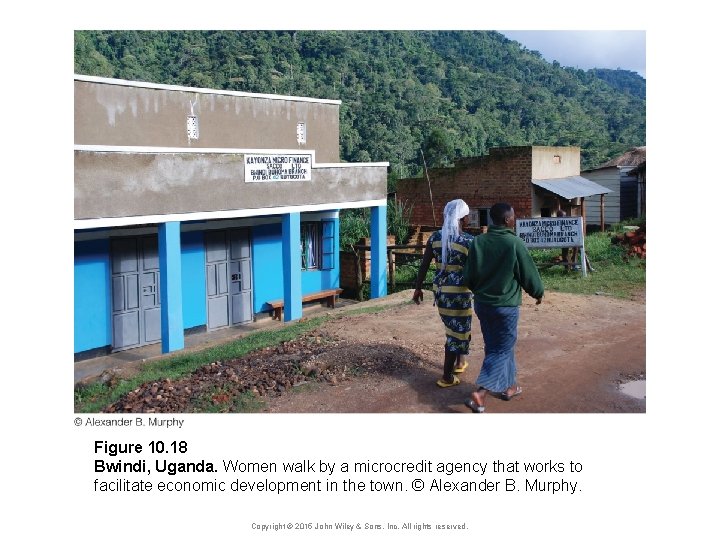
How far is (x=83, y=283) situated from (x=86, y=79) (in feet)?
10.9

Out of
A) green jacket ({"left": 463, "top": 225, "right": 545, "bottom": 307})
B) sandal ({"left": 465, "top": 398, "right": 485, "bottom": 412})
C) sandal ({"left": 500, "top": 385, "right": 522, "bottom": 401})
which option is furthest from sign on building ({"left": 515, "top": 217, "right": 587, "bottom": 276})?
sandal ({"left": 465, "top": 398, "right": 485, "bottom": 412})

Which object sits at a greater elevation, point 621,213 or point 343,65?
point 343,65

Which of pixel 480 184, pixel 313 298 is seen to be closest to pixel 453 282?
pixel 313 298

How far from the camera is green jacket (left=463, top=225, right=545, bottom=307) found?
5543 millimetres

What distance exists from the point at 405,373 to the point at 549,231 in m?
7.83

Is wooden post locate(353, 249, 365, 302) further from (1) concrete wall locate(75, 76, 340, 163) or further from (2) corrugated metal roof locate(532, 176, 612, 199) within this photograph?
(2) corrugated metal roof locate(532, 176, 612, 199)

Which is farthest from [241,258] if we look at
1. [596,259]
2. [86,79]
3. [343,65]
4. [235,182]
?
[343,65]

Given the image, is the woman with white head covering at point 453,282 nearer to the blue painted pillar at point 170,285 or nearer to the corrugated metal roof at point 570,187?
the blue painted pillar at point 170,285

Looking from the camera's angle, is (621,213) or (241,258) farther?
(621,213)

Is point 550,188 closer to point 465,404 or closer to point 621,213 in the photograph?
point 621,213

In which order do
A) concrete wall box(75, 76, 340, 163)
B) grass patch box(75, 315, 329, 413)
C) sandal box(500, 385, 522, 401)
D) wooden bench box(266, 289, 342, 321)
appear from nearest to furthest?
sandal box(500, 385, 522, 401), grass patch box(75, 315, 329, 413), concrete wall box(75, 76, 340, 163), wooden bench box(266, 289, 342, 321)

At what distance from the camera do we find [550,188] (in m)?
20.4

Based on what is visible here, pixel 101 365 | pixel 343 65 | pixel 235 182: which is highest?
pixel 343 65

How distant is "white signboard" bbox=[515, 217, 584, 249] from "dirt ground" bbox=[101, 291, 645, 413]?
15.0ft
